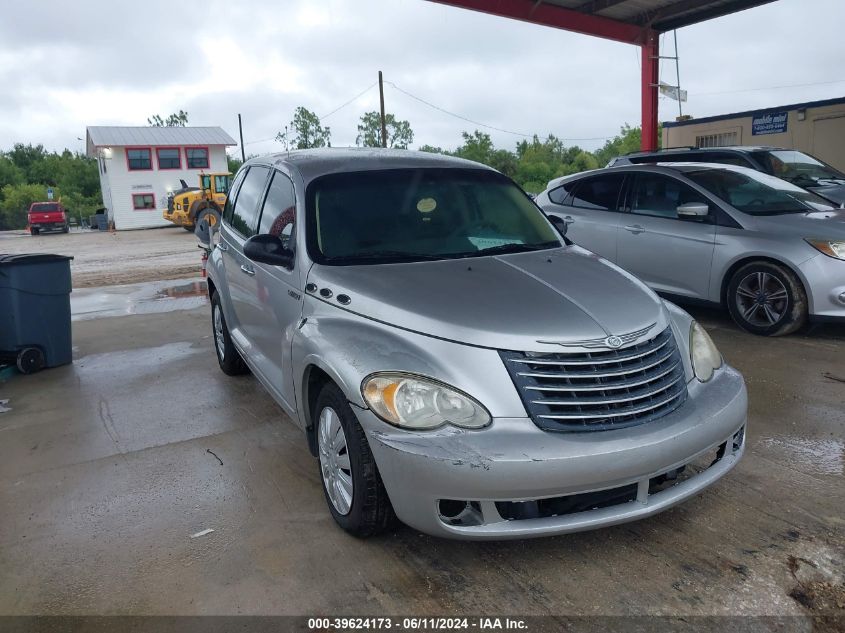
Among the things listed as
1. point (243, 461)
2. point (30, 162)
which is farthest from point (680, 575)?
point (30, 162)

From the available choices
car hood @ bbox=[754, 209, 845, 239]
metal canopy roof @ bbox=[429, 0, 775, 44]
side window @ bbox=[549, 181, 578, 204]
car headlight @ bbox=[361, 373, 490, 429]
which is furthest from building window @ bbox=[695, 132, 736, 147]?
car headlight @ bbox=[361, 373, 490, 429]

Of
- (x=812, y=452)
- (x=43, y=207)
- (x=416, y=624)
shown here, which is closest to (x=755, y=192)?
(x=812, y=452)

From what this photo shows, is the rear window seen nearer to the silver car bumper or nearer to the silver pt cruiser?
the silver pt cruiser

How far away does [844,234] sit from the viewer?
19.3 ft

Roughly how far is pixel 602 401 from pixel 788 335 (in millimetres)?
4508

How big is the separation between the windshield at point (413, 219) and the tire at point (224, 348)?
2.01m

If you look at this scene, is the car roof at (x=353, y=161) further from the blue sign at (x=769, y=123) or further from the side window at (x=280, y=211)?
the blue sign at (x=769, y=123)

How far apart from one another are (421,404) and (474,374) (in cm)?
23

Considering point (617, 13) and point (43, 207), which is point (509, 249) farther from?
point (43, 207)

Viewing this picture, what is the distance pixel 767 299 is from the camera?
620 cm

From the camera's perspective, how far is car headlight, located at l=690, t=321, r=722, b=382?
3.11 metres

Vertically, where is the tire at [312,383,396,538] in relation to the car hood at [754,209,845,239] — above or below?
below

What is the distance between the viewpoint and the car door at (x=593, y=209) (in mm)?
7367

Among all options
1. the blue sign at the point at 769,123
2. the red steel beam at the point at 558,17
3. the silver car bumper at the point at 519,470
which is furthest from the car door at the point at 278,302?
the blue sign at the point at 769,123
